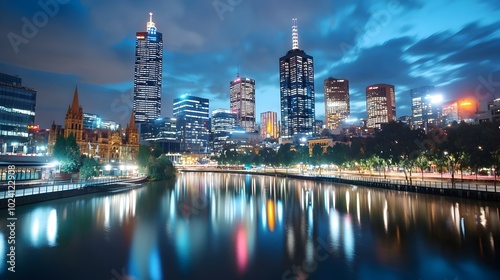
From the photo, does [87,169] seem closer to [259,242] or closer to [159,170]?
[159,170]

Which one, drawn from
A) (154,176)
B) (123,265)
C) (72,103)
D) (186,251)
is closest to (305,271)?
(186,251)

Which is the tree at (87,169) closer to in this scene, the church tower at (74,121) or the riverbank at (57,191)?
the riverbank at (57,191)

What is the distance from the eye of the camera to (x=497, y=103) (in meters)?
136

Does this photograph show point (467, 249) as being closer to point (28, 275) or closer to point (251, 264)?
point (251, 264)

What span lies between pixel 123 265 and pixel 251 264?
31.5 feet

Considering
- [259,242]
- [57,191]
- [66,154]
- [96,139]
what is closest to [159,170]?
[66,154]

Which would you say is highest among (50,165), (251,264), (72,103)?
(72,103)

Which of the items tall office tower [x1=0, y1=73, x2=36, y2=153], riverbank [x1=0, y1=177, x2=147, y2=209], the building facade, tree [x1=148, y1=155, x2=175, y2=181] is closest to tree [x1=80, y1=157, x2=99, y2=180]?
riverbank [x1=0, y1=177, x2=147, y2=209]

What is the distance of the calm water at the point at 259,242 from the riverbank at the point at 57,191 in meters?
2.40

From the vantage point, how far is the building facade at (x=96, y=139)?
123000 millimetres

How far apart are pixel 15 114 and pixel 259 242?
379 feet

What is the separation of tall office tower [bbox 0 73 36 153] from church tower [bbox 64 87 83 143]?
487 inches

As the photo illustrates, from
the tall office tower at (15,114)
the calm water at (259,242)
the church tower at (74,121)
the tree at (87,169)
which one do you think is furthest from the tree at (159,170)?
the calm water at (259,242)

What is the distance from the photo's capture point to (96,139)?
5231 inches
